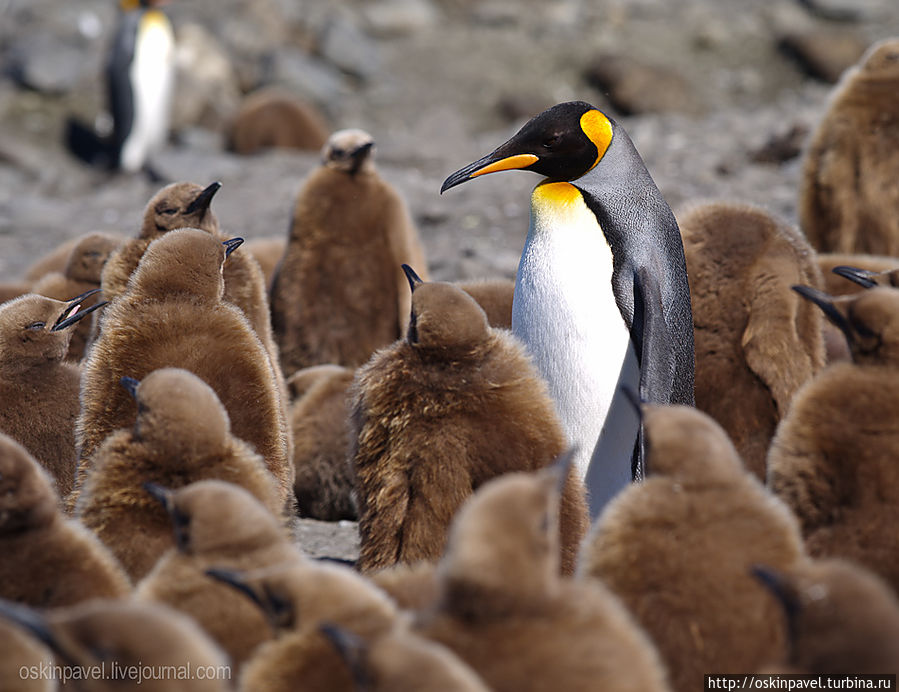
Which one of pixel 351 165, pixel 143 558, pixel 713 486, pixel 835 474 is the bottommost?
pixel 351 165

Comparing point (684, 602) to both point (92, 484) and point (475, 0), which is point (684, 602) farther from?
point (475, 0)

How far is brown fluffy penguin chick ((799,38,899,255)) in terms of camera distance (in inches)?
278

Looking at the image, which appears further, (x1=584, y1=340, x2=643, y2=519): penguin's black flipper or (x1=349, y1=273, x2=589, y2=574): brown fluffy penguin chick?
(x1=584, y1=340, x2=643, y2=519): penguin's black flipper

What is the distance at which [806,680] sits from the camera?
2236mm

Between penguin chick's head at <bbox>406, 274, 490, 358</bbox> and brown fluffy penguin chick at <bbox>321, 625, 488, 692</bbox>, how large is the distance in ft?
4.85

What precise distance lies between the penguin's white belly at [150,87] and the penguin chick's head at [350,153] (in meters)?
9.01

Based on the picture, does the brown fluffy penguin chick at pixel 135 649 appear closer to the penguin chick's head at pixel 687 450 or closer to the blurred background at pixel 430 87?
the penguin chick's head at pixel 687 450

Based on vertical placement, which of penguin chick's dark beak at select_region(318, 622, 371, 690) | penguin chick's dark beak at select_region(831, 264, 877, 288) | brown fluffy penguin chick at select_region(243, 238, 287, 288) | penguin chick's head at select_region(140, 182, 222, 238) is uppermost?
penguin chick's dark beak at select_region(318, 622, 371, 690)

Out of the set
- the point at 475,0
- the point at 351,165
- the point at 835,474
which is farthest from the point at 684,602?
the point at 475,0

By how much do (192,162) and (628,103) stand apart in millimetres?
6875

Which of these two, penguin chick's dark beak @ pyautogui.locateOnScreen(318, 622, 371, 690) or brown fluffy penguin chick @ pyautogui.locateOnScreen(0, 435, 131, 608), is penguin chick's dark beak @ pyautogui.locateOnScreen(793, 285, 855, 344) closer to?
penguin chick's dark beak @ pyautogui.locateOnScreen(318, 622, 371, 690)

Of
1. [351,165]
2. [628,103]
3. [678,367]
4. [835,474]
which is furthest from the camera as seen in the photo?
[628,103]

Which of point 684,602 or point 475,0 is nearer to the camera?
point 684,602

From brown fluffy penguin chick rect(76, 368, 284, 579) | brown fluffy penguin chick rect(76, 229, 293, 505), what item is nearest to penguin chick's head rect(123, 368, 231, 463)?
brown fluffy penguin chick rect(76, 368, 284, 579)
